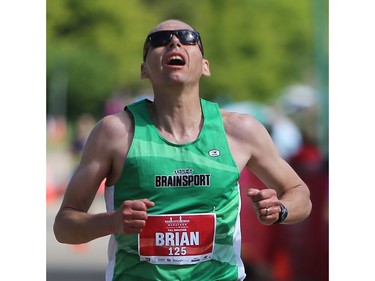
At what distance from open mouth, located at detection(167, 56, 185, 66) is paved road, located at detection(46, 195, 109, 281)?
22.6 feet

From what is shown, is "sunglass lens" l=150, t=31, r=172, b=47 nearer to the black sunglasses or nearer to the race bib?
the black sunglasses

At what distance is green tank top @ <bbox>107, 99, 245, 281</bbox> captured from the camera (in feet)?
13.9

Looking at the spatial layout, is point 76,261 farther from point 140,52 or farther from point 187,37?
point 140,52

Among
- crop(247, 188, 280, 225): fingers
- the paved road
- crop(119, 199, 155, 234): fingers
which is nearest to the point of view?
crop(119, 199, 155, 234): fingers

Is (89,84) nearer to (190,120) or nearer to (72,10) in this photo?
(72,10)

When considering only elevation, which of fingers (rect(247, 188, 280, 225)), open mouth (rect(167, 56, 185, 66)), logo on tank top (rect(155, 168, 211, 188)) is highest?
open mouth (rect(167, 56, 185, 66))

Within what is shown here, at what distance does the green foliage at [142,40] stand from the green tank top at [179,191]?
31.8 metres

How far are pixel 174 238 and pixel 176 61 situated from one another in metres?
0.80

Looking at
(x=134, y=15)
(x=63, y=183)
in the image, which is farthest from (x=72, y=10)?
(x=63, y=183)

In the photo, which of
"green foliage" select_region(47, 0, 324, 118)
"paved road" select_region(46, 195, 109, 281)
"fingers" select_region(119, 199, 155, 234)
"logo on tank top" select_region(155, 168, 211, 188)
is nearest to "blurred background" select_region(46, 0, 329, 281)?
"green foliage" select_region(47, 0, 324, 118)

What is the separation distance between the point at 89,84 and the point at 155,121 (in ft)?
117

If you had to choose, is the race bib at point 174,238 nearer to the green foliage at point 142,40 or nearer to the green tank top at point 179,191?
the green tank top at point 179,191

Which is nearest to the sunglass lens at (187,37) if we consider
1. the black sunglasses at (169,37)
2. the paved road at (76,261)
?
the black sunglasses at (169,37)

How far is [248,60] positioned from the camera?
4106 cm
